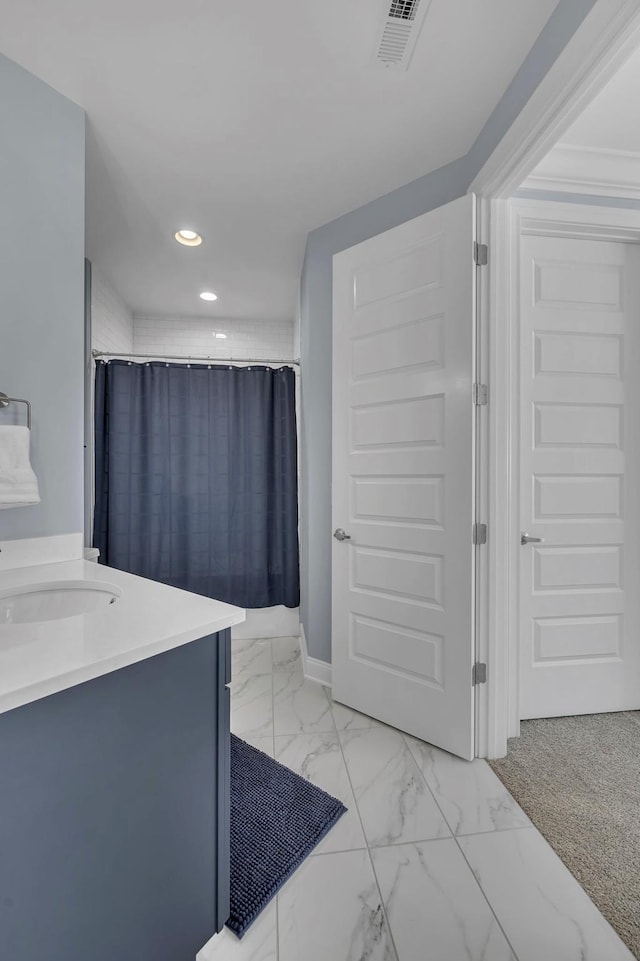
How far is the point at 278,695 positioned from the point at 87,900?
1.54 metres

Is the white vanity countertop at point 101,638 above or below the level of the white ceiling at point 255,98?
below

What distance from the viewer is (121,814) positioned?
2.56 ft

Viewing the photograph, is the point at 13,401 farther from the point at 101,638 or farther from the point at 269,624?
the point at 269,624

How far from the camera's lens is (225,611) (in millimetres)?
925

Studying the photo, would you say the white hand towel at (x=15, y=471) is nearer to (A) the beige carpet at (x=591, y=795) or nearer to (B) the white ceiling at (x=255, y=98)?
(B) the white ceiling at (x=255, y=98)

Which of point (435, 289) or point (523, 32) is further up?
point (523, 32)

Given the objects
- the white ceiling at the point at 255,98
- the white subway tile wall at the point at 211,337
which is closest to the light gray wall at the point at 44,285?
the white ceiling at the point at 255,98

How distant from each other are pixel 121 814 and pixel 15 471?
3.16ft

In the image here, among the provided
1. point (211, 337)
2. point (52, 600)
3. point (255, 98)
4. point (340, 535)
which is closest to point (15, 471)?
point (52, 600)

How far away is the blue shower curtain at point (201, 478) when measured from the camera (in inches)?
110

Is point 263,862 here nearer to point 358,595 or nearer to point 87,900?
point 87,900

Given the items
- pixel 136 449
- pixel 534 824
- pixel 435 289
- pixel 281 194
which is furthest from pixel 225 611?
pixel 136 449

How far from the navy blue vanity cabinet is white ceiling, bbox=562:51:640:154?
215 cm

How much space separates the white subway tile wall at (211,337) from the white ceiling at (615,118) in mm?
2406
